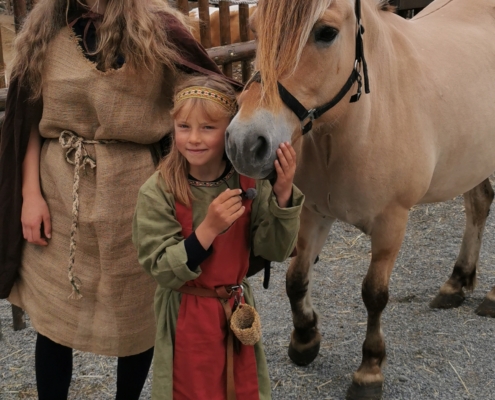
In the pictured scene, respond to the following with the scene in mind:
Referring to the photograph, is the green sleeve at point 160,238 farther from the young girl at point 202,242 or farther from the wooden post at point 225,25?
the wooden post at point 225,25

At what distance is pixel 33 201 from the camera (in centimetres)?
192

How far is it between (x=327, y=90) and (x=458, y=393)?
5.34 feet

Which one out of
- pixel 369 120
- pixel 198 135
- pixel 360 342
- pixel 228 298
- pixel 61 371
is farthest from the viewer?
pixel 360 342

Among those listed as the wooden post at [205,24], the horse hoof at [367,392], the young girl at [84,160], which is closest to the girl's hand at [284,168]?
the young girl at [84,160]

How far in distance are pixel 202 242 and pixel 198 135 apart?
11.8 inches

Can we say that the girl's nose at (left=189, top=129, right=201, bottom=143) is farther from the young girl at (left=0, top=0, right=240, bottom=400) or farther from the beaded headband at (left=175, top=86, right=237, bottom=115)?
the young girl at (left=0, top=0, right=240, bottom=400)

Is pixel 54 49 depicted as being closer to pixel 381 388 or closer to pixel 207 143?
pixel 207 143

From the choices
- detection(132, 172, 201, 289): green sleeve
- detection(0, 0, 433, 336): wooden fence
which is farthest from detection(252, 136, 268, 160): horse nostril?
detection(0, 0, 433, 336): wooden fence

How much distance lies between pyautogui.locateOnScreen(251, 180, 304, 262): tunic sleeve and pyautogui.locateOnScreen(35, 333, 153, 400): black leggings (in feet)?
2.23

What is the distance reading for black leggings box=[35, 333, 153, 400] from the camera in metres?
2.04

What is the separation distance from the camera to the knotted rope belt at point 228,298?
1.72m

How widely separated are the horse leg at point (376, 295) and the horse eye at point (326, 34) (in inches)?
34.7

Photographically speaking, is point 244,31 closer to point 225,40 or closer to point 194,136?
point 225,40

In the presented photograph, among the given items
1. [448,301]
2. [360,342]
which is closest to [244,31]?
[448,301]
